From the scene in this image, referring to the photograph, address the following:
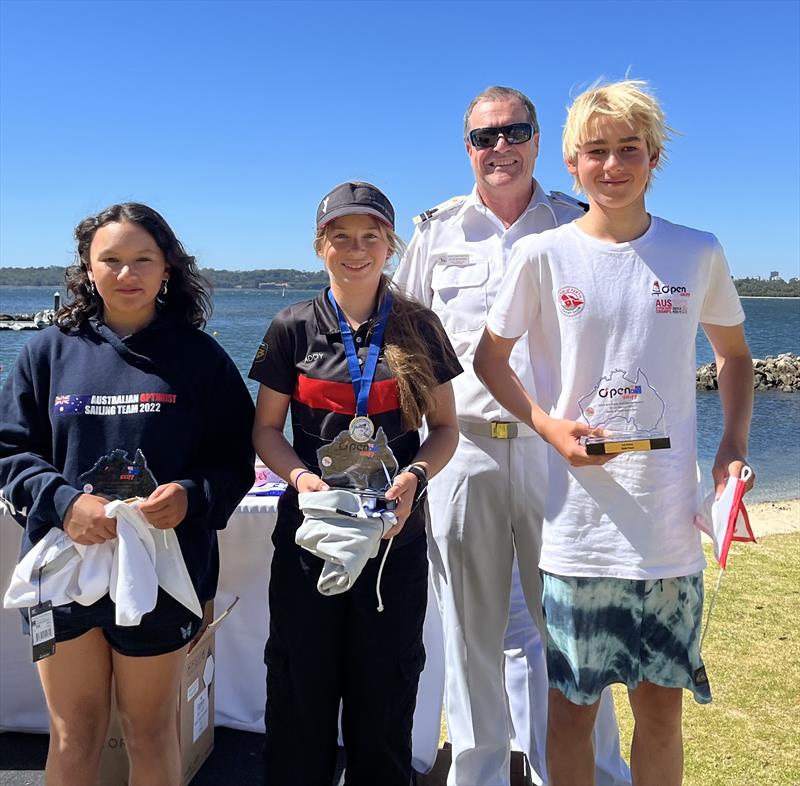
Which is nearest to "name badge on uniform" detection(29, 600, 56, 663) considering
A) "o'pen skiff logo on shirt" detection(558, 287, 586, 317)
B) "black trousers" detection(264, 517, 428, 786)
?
"black trousers" detection(264, 517, 428, 786)

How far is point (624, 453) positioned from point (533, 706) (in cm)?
153

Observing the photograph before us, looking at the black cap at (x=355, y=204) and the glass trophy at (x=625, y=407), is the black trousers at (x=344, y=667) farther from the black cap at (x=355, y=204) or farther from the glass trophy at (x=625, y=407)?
the black cap at (x=355, y=204)

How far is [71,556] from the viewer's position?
1.99 m

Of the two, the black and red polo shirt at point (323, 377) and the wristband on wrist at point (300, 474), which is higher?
the black and red polo shirt at point (323, 377)

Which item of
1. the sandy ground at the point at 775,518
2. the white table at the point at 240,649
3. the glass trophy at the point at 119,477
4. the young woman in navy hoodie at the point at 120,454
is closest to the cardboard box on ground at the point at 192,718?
the white table at the point at 240,649

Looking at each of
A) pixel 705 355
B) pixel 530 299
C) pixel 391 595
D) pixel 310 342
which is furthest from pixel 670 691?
pixel 705 355

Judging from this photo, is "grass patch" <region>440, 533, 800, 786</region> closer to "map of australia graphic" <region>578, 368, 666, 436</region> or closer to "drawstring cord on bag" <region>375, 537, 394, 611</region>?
"drawstring cord on bag" <region>375, 537, 394, 611</region>

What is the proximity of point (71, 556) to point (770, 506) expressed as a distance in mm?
8839

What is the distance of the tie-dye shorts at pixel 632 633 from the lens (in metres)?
1.97

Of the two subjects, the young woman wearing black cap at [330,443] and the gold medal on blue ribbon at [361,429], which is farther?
the young woman wearing black cap at [330,443]

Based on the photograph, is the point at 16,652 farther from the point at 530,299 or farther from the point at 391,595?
the point at 530,299

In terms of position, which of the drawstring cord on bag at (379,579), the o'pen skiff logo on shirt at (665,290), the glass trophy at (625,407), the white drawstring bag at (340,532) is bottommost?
the drawstring cord on bag at (379,579)

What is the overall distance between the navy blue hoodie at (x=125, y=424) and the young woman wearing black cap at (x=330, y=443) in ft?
0.46

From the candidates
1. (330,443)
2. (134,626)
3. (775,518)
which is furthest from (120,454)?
(775,518)
